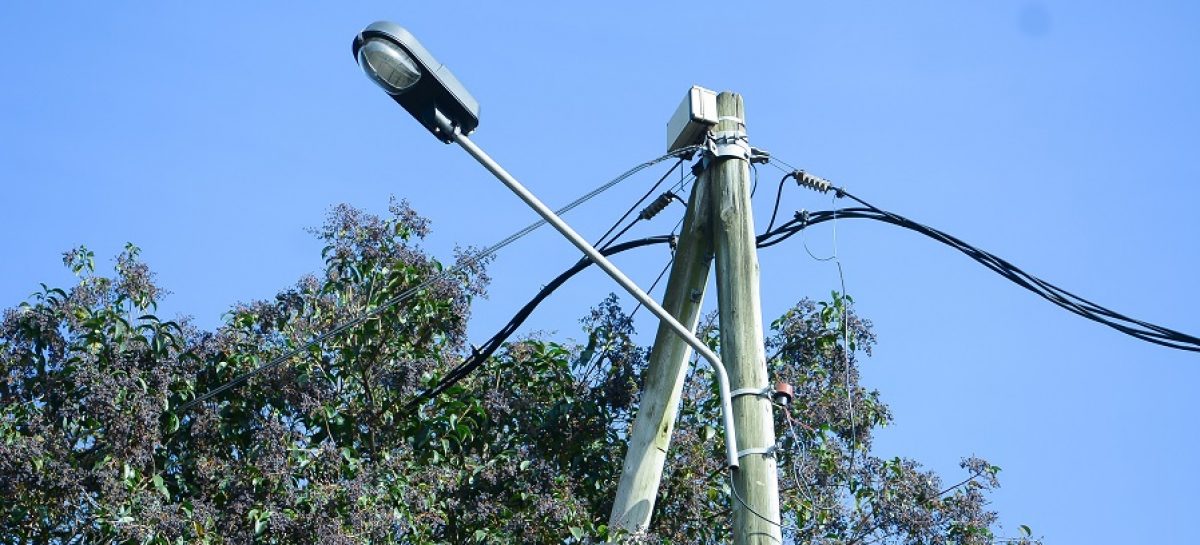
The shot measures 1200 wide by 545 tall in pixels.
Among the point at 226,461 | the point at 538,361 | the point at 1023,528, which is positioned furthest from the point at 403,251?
the point at 1023,528

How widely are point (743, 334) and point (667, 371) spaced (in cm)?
78

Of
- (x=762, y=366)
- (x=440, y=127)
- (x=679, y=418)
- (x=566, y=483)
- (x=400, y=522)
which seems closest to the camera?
(x=440, y=127)

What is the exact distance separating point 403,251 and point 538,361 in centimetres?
126

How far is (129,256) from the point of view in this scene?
11492 millimetres

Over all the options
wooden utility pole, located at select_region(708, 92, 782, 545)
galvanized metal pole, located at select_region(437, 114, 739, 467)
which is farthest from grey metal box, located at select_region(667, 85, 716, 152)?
galvanized metal pole, located at select_region(437, 114, 739, 467)

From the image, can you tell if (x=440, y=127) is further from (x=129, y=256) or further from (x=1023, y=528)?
(x=1023, y=528)

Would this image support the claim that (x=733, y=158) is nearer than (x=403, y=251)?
Yes

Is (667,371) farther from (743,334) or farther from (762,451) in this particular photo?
(762,451)

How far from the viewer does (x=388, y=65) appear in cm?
768

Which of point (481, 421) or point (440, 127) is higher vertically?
point (481, 421)

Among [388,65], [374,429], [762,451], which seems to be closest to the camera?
[388,65]

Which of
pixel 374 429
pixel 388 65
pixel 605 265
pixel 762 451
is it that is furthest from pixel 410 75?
pixel 374 429

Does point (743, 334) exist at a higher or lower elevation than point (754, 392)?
higher

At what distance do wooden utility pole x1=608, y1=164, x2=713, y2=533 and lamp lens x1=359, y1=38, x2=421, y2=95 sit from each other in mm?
2096
